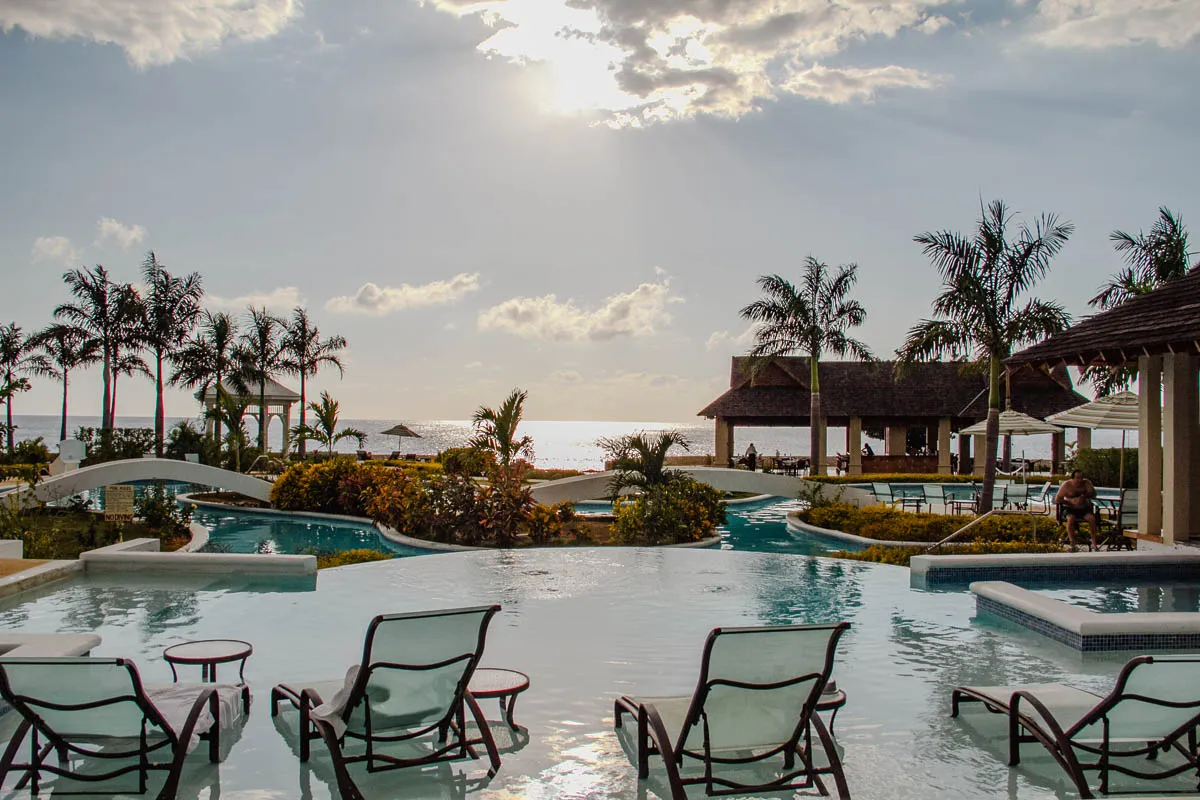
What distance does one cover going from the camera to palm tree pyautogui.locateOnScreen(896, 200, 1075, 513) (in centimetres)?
1903

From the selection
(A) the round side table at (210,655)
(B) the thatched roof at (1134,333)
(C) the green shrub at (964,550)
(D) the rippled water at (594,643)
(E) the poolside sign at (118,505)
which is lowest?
(D) the rippled water at (594,643)

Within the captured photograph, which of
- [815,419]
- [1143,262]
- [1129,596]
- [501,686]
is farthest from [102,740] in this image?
[815,419]

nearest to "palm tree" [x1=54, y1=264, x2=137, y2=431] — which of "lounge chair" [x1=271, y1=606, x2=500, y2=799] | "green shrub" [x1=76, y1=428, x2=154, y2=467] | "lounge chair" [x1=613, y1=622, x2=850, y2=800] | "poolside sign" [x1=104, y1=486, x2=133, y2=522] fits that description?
"green shrub" [x1=76, y1=428, x2=154, y2=467]

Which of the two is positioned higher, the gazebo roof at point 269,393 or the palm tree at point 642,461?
the gazebo roof at point 269,393

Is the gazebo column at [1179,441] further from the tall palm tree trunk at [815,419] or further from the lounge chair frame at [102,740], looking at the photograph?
the tall palm tree trunk at [815,419]

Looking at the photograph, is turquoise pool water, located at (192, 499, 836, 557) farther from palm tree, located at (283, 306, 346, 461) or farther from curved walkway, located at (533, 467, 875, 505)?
palm tree, located at (283, 306, 346, 461)

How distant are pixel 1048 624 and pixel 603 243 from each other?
80.7ft

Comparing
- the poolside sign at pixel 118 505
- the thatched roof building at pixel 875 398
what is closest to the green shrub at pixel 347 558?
the poolside sign at pixel 118 505

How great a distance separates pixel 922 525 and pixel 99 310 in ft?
103

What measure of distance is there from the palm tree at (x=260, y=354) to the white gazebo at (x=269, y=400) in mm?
217

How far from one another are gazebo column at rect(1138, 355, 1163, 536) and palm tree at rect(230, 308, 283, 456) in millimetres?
28445

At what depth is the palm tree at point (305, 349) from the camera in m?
37.0

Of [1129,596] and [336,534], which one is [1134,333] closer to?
[1129,596]

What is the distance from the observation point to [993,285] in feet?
63.2
